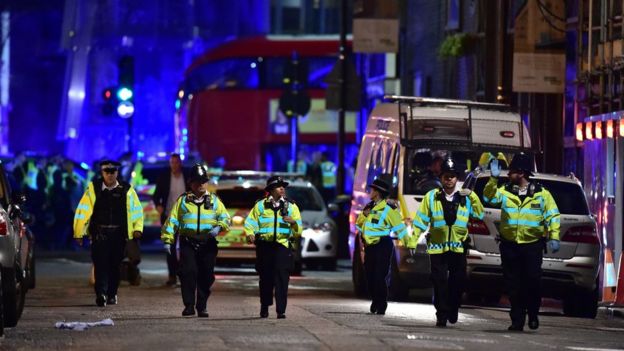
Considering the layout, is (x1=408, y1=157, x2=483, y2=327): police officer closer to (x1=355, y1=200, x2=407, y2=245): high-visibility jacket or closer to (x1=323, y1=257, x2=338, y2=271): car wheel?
(x1=355, y1=200, x2=407, y2=245): high-visibility jacket

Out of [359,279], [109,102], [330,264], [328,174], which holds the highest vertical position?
[109,102]

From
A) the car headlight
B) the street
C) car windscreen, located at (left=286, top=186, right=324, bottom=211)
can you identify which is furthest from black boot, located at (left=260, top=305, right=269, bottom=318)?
car windscreen, located at (left=286, top=186, right=324, bottom=211)

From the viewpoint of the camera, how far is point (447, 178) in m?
18.4

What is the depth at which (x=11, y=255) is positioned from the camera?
16562mm

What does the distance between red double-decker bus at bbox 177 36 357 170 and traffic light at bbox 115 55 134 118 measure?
9785mm

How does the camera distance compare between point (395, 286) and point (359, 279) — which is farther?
point (359, 279)

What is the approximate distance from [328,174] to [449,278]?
76.5 feet

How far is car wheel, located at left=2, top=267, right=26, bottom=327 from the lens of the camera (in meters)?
16.6

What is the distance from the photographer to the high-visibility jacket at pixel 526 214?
60.1ft

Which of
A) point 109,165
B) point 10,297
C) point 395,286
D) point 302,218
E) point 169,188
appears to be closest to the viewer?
point 10,297

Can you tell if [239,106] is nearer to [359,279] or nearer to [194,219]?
[359,279]

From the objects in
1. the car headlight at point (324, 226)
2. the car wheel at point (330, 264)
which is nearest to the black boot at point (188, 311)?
the car headlight at point (324, 226)

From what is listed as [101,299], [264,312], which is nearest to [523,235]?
[264,312]

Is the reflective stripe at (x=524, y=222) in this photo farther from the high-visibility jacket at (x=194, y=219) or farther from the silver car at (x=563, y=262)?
the high-visibility jacket at (x=194, y=219)
